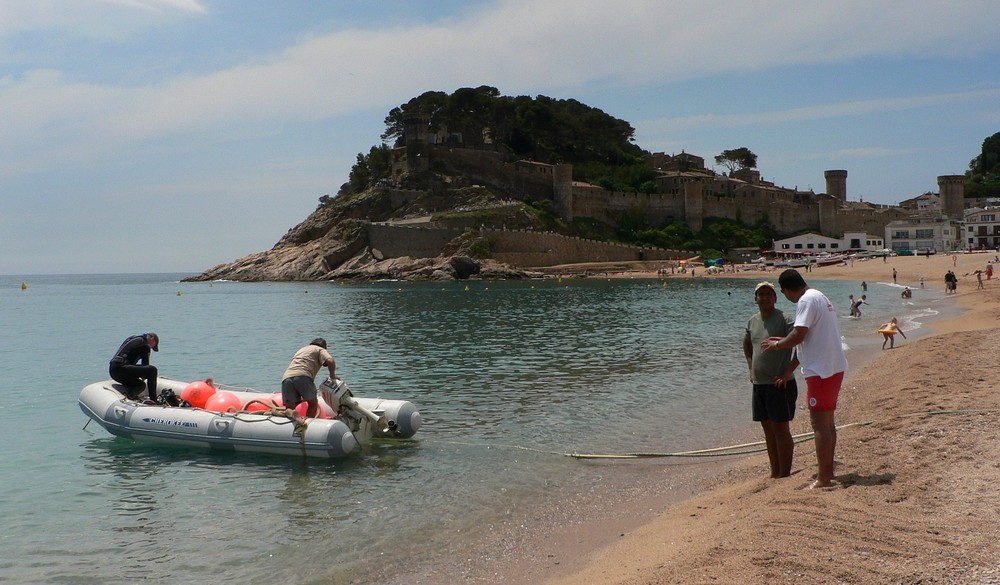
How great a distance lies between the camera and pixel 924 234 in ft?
260

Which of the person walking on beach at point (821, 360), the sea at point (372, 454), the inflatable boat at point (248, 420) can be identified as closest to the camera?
the person walking on beach at point (821, 360)

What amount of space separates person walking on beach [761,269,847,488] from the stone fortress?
7226 cm

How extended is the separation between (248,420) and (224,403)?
1.24 metres

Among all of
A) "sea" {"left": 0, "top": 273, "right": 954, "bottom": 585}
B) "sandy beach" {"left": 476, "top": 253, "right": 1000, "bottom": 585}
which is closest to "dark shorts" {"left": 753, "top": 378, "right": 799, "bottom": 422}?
"sandy beach" {"left": 476, "top": 253, "right": 1000, "bottom": 585}

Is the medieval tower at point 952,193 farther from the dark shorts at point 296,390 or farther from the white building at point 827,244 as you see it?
the dark shorts at point 296,390

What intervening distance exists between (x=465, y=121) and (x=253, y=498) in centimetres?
8111

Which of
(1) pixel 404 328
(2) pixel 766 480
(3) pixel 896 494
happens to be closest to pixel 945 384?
(2) pixel 766 480

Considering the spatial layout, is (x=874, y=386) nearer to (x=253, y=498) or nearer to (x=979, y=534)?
(x=979, y=534)

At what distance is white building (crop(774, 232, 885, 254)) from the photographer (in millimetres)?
81250

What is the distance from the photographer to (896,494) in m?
5.51

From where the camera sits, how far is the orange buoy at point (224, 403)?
11078 mm

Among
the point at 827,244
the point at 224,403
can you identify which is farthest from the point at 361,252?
the point at 224,403

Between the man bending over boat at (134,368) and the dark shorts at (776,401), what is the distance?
28.5 ft

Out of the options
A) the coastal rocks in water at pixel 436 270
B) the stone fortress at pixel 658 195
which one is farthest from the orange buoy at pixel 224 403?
the stone fortress at pixel 658 195
